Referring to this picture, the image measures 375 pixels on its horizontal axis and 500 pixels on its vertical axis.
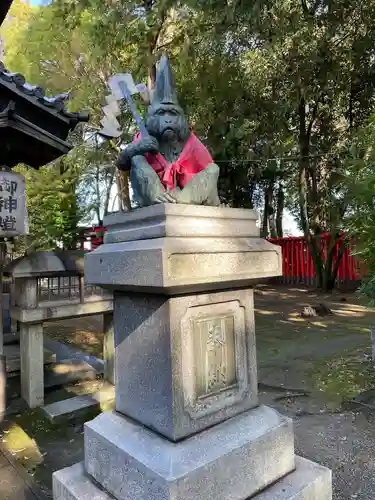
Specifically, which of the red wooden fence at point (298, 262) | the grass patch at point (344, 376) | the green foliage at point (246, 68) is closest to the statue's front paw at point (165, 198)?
the grass patch at point (344, 376)

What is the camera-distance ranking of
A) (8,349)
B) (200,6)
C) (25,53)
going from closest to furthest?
(200,6), (8,349), (25,53)

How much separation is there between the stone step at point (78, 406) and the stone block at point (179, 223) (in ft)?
9.60

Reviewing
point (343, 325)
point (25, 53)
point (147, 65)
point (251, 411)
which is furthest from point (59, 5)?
point (343, 325)

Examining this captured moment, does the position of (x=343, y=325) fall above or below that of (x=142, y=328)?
below

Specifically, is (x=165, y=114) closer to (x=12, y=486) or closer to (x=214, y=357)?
(x=214, y=357)

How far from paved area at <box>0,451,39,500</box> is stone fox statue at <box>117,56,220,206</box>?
2387mm

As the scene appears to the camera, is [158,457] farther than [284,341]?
No

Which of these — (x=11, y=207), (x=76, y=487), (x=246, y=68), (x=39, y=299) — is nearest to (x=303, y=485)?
(x=76, y=487)

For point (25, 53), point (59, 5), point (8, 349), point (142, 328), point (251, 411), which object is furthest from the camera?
point (25, 53)

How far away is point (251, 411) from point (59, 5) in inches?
294

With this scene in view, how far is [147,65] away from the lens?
8.92 metres

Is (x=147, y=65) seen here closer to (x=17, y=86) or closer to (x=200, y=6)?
(x=200, y=6)

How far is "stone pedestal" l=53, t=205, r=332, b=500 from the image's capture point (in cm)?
177

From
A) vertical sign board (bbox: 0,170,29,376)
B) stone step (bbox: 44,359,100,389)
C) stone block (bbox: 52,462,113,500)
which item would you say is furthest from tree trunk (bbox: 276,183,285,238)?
stone block (bbox: 52,462,113,500)
